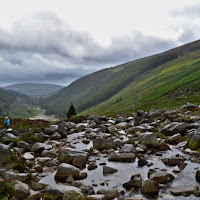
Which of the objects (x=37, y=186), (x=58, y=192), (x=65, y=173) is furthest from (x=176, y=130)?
(x=58, y=192)

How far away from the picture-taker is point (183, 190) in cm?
797

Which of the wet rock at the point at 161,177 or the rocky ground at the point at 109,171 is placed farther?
the wet rock at the point at 161,177

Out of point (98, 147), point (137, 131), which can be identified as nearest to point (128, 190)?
point (98, 147)

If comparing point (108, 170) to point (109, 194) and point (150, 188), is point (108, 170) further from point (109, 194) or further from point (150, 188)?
point (150, 188)

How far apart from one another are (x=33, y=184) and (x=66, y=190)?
7.61ft

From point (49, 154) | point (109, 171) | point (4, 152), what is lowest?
point (109, 171)

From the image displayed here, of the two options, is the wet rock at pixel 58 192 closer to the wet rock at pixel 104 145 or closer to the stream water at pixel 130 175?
the stream water at pixel 130 175

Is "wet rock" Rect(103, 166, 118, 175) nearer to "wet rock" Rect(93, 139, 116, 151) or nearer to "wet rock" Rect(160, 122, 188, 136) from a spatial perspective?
"wet rock" Rect(93, 139, 116, 151)

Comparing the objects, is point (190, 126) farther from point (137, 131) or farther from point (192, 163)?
point (192, 163)

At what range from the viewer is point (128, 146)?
1446 centimetres

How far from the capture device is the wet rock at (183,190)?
7871 mm

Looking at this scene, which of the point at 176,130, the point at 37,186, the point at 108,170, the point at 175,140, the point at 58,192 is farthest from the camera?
the point at 176,130

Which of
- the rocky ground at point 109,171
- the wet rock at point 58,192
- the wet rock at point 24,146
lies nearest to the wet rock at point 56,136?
the rocky ground at point 109,171

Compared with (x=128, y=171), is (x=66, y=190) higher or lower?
higher
